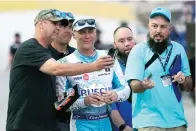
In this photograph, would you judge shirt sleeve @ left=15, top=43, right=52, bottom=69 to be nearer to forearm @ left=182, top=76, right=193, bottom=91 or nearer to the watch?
the watch

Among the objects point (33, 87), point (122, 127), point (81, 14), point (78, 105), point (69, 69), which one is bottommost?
point (81, 14)

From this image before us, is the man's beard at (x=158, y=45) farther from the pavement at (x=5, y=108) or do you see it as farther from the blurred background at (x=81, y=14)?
the blurred background at (x=81, y=14)

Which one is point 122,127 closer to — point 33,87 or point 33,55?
point 33,87

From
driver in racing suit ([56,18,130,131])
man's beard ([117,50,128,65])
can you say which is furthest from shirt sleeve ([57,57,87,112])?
man's beard ([117,50,128,65])

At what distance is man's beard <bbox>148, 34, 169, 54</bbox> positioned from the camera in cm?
669

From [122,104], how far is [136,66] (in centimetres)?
84

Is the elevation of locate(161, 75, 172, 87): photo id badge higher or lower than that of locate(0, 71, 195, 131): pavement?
higher

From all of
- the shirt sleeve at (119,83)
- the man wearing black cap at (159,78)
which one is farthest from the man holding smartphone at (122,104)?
the shirt sleeve at (119,83)

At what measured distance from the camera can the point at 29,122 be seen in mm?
5926

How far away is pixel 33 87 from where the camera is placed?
19.4 feet

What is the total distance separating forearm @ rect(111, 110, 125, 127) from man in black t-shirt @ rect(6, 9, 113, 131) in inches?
34.9

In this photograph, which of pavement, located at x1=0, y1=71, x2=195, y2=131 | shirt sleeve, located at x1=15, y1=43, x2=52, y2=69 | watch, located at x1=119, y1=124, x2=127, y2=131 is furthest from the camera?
pavement, located at x1=0, y1=71, x2=195, y2=131

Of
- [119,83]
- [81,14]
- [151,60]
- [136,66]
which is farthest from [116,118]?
[81,14]

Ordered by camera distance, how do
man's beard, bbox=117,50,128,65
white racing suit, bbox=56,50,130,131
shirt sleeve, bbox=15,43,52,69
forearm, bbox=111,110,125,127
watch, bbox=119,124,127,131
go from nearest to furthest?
shirt sleeve, bbox=15,43,52,69, white racing suit, bbox=56,50,130,131, forearm, bbox=111,110,125,127, watch, bbox=119,124,127,131, man's beard, bbox=117,50,128,65
